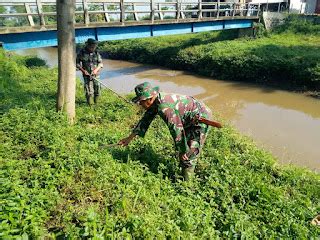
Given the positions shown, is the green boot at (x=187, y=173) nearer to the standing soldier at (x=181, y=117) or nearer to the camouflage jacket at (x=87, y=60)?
the standing soldier at (x=181, y=117)

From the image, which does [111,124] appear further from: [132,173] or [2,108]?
[132,173]

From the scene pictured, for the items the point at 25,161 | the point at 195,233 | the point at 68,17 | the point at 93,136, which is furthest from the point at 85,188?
the point at 68,17

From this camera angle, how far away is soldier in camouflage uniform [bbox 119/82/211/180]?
417cm

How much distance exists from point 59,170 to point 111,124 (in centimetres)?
323

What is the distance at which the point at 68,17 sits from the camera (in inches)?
233

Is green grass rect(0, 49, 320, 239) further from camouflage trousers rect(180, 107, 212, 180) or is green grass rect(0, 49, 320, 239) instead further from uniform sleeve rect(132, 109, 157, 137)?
uniform sleeve rect(132, 109, 157, 137)

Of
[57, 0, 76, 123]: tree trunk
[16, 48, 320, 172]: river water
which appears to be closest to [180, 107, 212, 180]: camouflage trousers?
[57, 0, 76, 123]: tree trunk

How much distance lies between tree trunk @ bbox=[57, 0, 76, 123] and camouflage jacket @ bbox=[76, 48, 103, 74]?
6.29 ft

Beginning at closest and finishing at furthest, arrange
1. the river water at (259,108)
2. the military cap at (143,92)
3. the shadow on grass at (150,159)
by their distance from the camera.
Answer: the military cap at (143,92) → the shadow on grass at (150,159) → the river water at (259,108)

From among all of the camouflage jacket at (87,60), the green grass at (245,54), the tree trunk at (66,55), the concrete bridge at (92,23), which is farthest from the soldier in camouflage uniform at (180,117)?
the green grass at (245,54)

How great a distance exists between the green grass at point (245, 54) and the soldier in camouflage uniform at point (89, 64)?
1041 centimetres

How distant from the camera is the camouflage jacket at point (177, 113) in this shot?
4254 mm

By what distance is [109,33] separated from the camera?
1550 cm

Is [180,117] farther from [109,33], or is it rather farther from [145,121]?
[109,33]
